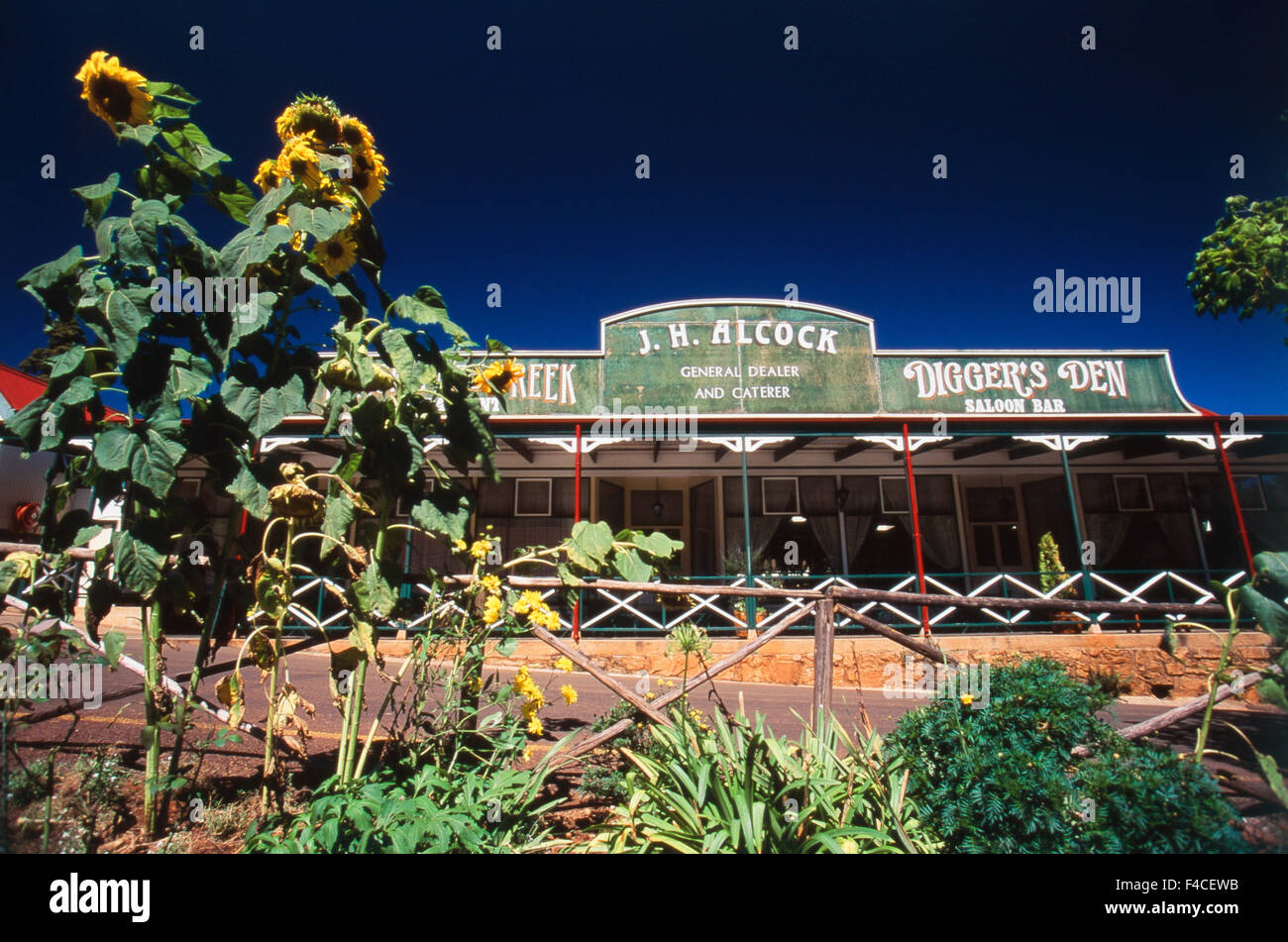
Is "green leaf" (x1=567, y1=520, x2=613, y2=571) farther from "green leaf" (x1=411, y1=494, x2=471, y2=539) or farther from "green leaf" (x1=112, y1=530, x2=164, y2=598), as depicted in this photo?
"green leaf" (x1=112, y1=530, x2=164, y2=598)

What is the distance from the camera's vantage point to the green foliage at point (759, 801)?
1.96 meters

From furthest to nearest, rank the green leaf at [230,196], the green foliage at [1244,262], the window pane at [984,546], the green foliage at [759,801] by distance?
the window pane at [984,546]
the green foliage at [1244,262]
the green leaf at [230,196]
the green foliage at [759,801]

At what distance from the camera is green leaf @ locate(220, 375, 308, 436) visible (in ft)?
6.40

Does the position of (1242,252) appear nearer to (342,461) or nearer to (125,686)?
(342,461)

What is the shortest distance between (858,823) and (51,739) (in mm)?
3826

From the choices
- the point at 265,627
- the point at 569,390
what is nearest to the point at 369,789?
the point at 265,627

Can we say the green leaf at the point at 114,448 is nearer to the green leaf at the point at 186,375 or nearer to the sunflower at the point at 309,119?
the green leaf at the point at 186,375

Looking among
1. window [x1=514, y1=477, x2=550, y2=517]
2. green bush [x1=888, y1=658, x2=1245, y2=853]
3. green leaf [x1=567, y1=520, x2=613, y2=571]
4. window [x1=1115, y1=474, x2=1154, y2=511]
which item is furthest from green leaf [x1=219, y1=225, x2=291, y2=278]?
window [x1=1115, y1=474, x2=1154, y2=511]

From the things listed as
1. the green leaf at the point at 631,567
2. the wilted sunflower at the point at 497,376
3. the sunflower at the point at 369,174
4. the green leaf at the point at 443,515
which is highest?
the sunflower at the point at 369,174

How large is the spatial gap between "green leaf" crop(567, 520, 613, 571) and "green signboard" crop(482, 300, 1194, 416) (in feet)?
28.1

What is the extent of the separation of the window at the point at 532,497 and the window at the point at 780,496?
416 centimetres

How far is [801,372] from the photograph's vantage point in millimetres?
11320

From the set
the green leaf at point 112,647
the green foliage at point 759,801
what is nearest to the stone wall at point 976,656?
the green foliage at point 759,801

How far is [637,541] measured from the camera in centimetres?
244
